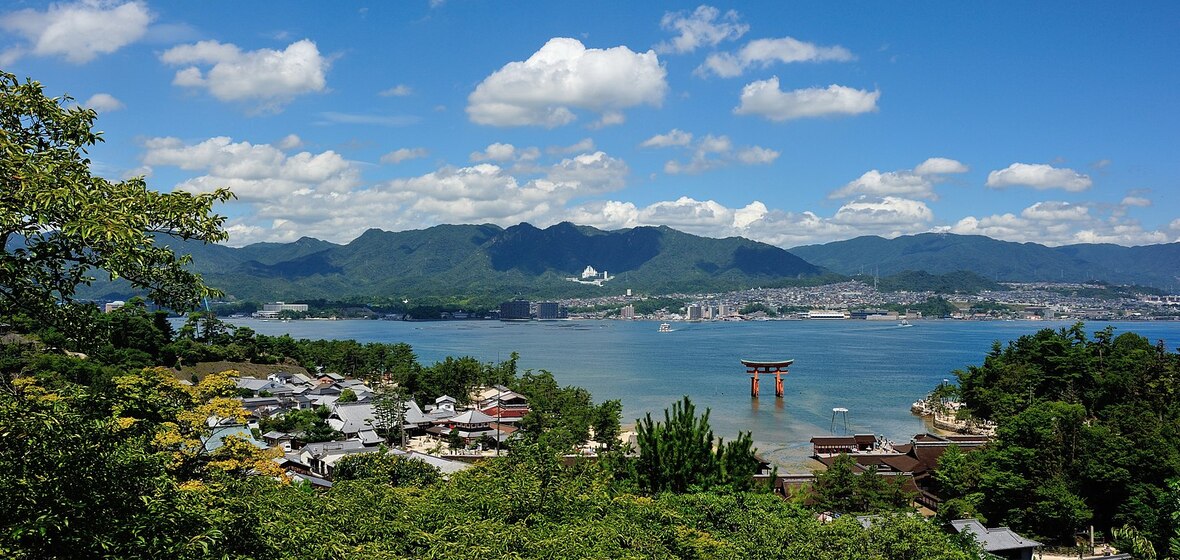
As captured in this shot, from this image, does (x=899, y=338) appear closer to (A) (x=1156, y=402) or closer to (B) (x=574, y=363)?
(B) (x=574, y=363)

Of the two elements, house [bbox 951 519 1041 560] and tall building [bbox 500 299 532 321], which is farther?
tall building [bbox 500 299 532 321]

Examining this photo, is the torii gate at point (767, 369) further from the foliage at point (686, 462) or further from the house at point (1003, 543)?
the house at point (1003, 543)

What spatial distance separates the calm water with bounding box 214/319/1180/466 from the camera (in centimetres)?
3322

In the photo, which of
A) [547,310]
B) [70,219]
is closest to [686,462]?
[70,219]

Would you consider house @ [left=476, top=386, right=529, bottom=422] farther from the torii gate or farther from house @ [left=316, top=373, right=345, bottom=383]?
the torii gate

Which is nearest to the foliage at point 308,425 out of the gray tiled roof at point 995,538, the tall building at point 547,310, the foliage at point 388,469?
the foliage at point 388,469

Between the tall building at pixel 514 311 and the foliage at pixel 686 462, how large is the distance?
120602mm

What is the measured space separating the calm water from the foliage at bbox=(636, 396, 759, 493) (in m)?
10.2

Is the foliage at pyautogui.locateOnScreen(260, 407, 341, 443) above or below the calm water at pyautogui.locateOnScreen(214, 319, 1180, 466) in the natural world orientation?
above

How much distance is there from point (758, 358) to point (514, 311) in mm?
79803

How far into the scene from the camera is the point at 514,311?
136375mm

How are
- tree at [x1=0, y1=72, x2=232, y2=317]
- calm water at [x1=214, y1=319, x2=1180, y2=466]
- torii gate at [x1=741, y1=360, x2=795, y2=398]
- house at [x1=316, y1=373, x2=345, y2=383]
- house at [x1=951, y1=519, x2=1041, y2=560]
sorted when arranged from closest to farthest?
tree at [x1=0, y1=72, x2=232, y2=317] < house at [x1=951, y1=519, x2=1041, y2=560] < calm water at [x1=214, y1=319, x2=1180, y2=466] < house at [x1=316, y1=373, x2=345, y2=383] < torii gate at [x1=741, y1=360, x2=795, y2=398]

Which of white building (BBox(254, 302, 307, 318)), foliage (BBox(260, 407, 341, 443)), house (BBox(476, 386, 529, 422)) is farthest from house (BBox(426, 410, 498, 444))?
white building (BBox(254, 302, 307, 318))

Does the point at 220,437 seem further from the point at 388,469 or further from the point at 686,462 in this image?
the point at 686,462
